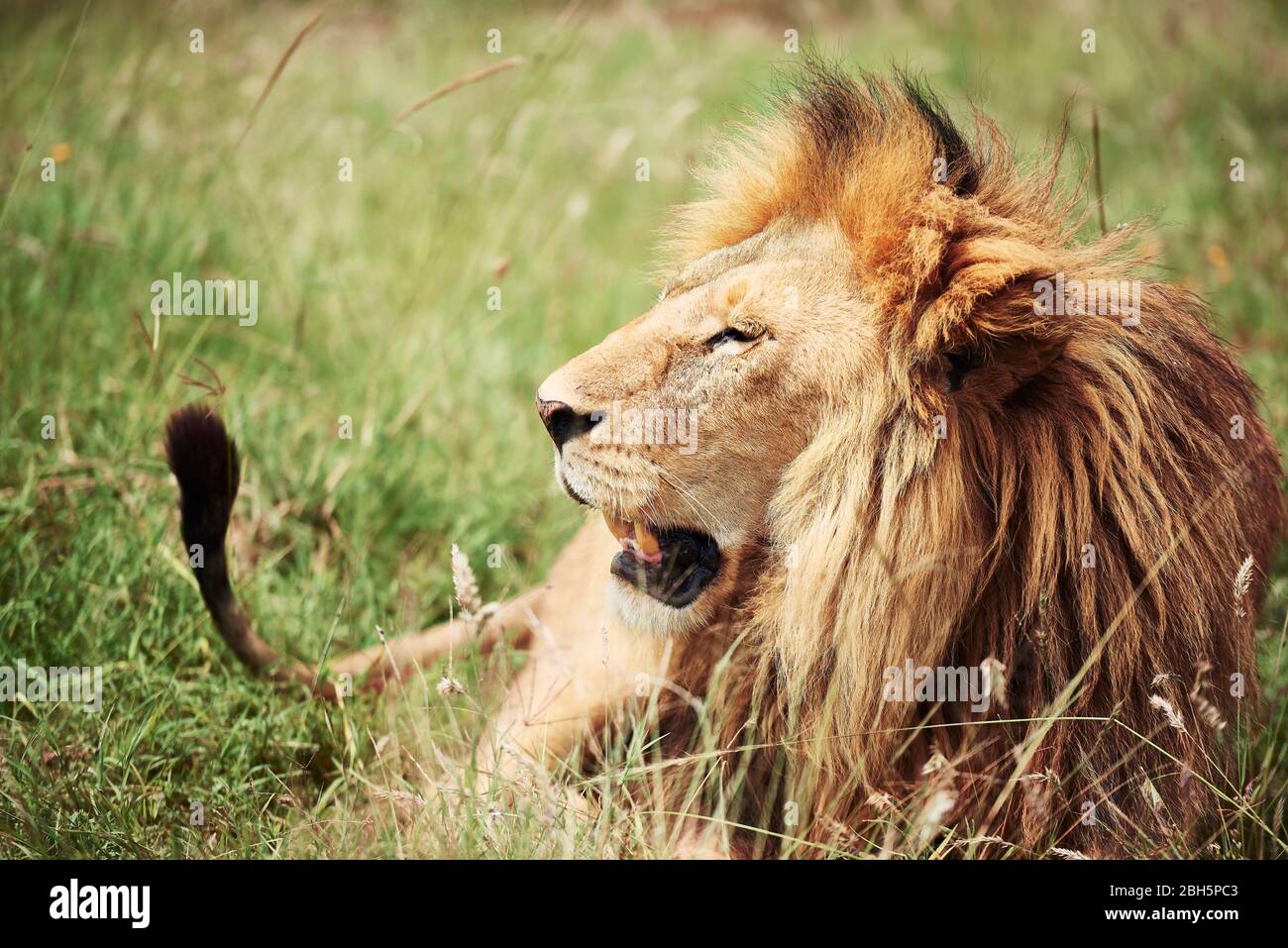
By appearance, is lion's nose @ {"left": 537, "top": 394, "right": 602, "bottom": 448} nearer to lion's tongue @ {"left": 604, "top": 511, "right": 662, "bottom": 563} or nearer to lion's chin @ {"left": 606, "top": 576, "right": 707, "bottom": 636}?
lion's tongue @ {"left": 604, "top": 511, "right": 662, "bottom": 563}

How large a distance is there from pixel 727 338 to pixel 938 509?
545 millimetres

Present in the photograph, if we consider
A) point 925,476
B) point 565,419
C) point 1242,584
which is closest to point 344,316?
point 565,419

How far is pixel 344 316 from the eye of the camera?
490cm

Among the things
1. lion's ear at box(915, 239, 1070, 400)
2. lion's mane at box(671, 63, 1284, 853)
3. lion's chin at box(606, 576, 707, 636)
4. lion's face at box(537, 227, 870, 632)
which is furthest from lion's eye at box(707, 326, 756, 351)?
lion's chin at box(606, 576, 707, 636)

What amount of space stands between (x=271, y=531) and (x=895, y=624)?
2.17m

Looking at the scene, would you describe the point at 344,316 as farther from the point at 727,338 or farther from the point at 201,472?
the point at 727,338

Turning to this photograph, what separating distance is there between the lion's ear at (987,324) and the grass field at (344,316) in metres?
0.77

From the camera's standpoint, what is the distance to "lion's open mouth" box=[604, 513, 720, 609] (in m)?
2.52

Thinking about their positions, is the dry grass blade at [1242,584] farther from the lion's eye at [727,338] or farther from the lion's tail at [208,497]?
the lion's tail at [208,497]

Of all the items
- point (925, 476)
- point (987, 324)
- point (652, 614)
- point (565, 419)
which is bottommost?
point (652, 614)

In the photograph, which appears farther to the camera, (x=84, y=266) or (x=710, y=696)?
(x=84, y=266)

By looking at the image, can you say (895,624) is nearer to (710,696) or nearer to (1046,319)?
(710,696)
